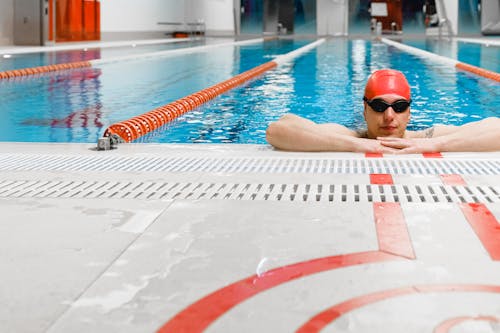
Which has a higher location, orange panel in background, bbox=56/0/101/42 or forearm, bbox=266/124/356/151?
orange panel in background, bbox=56/0/101/42

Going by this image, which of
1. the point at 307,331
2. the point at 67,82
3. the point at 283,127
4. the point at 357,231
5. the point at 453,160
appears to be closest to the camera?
the point at 307,331

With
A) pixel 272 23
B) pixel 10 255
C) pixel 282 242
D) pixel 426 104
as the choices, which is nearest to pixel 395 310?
pixel 282 242

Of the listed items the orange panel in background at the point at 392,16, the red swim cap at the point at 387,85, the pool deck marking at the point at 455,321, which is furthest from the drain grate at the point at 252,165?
the orange panel in background at the point at 392,16

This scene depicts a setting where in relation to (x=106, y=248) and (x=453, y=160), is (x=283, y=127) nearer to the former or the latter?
(x=453, y=160)

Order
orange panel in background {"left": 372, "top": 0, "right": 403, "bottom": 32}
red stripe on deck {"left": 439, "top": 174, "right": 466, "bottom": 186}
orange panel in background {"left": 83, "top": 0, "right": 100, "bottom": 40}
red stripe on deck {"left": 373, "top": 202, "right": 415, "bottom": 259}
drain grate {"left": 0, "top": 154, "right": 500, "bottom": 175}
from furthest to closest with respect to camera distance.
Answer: orange panel in background {"left": 372, "top": 0, "right": 403, "bottom": 32} < orange panel in background {"left": 83, "top": 0, "right": 100, "bottom": 40} < drain grate {"left": 0, "top": 154, "right": 500, "bottom": 175} < red stripe on deck {"left": 439, "top": 174, "right": 466, "bottom": 186} < red stripe on deck {"left": 373, "top": 202, "right": 415, "bottom": 259}

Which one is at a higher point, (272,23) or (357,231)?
(272,23)

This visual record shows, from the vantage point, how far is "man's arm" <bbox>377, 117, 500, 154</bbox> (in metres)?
3.18

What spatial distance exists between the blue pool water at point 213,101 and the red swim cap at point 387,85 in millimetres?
1343

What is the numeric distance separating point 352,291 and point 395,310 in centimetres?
12

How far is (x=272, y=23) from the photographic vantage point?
37.4m

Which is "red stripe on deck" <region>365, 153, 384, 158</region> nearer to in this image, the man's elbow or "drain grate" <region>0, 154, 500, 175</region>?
"drain grate" <region>0, 154, 500, 175</region>

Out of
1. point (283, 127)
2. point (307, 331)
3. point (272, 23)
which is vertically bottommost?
point (307, 331)

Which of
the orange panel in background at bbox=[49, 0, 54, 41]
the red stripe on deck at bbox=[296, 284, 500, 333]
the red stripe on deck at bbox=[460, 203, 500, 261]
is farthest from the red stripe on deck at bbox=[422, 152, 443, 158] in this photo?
the orange panel in background at bbox=[49, 0, 54, 41]

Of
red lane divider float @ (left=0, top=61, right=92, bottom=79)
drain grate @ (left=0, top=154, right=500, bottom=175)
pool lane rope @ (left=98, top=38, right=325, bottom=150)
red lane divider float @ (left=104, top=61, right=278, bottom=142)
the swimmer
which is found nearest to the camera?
drain grate @ (left=0, top=154, right=500, bottom=175)
